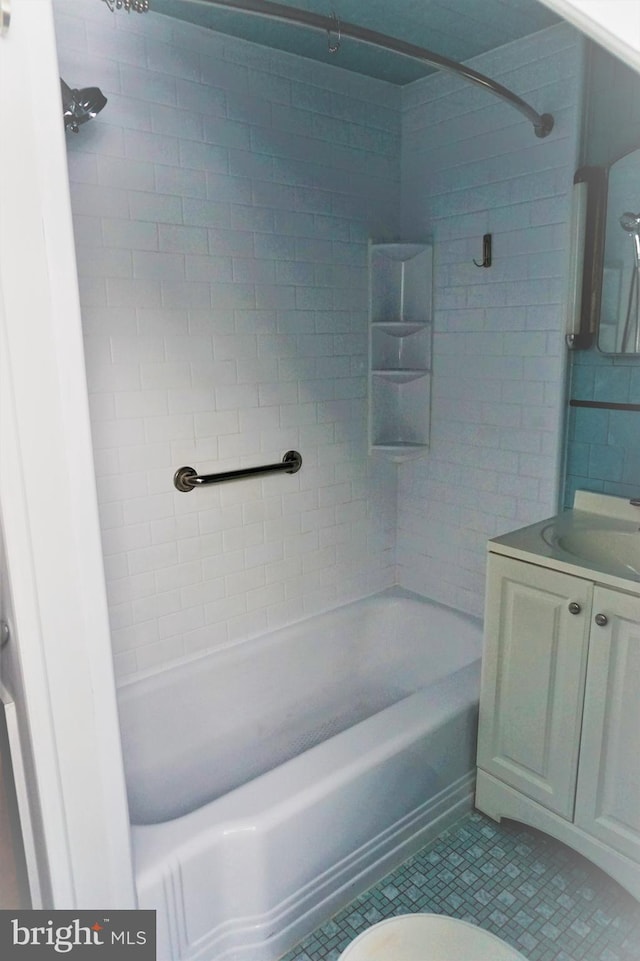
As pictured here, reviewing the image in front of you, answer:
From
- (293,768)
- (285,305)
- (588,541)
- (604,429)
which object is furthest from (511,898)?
(285,305)

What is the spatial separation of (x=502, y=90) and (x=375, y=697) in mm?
2096

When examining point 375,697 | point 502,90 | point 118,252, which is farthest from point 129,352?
point 375,697

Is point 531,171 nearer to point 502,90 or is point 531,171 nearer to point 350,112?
point 502,90

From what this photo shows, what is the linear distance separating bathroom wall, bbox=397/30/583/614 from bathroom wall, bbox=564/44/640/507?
0.05 meters

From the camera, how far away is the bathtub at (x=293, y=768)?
1.48 meters

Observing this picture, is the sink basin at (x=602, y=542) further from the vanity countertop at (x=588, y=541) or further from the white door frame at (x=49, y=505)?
the white door frame at (x=49, y=505)

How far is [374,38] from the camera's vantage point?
5.32 ft

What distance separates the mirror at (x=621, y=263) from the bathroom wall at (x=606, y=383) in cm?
3

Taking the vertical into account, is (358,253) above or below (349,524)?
above

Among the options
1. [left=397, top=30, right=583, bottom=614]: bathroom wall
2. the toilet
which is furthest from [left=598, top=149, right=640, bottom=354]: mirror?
the toilet

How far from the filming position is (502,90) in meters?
1.79

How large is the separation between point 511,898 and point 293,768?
2.23 feet
